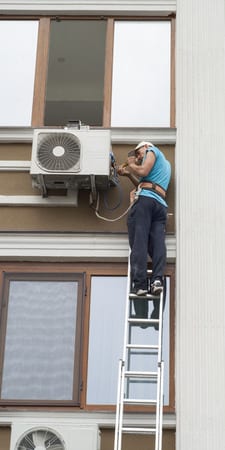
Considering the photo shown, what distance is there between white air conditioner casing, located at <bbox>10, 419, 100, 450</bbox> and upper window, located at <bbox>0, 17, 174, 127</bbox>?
330 centimetres

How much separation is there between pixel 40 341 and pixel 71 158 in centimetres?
180

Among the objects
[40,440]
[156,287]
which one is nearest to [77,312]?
[156,287]

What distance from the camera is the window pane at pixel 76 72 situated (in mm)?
12219

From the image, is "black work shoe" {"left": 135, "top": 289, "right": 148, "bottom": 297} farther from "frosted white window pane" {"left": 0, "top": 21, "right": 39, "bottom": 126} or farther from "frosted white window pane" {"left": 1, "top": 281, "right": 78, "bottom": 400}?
"frosted white window pane" {"left": 0, "top": 21, "right": 39, "bottom": 126}

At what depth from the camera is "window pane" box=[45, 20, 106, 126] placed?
12219 mm

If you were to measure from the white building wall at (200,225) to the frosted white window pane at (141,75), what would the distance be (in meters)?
0.23

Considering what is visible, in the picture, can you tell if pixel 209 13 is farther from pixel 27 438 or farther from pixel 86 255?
pixel 27 438

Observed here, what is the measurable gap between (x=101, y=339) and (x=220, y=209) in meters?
1.71

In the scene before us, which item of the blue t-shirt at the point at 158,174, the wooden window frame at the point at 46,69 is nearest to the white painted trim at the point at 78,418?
the blue t-shirt at the point at 158,174

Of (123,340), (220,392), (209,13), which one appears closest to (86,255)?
(123,340)

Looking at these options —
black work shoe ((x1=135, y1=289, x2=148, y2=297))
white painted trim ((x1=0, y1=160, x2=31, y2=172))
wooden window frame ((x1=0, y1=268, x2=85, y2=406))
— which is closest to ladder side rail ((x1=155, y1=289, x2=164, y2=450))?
black work shoe ((x1=135, y1=289, x2=148, y2=297))

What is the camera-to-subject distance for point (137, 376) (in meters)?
10.7

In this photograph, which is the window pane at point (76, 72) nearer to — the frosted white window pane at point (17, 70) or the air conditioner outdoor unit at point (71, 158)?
the frosted white window pane at point (17, 70)

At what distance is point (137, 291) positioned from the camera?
35.8 ft
